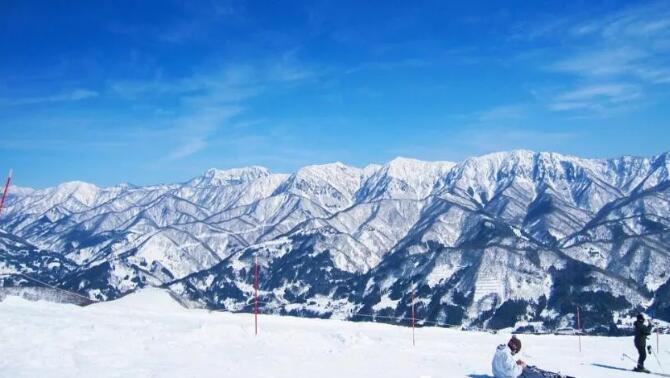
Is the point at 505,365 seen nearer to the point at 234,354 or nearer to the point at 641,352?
the point at 641,352

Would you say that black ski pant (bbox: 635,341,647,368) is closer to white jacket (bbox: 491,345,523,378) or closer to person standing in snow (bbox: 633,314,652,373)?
person standing in snow (bbox: 633,314,652,373)

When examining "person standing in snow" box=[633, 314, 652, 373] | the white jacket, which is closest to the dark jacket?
"person standing in snow" box=[633, 314, 652, 373]

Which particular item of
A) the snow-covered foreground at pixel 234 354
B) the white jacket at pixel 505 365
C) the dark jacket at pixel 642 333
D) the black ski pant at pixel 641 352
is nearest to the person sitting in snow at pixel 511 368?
the white jacket at pixel 505 365

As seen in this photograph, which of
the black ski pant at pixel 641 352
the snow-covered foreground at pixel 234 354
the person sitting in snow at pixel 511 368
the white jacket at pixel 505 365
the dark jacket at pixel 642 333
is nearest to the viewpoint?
the person sitting in snow at pixel 511 368

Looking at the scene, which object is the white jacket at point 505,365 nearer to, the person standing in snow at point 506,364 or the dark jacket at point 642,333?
the person standing in snow at point 506,364

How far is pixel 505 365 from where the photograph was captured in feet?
61.8

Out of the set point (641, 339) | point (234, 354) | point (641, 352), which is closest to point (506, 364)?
point (641, 352)

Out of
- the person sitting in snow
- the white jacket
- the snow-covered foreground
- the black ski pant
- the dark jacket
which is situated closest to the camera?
the person sitting in snow

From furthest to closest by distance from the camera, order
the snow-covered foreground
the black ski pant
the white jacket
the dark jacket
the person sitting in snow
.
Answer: the dark jacket → the black ski pant → the snow-covered foreground → the white jacket → the person sitting in snow

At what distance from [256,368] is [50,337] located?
8.68 meters

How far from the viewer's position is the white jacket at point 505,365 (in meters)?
18.6

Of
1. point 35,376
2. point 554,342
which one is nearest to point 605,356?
point 554,342

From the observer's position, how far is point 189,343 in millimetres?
24734

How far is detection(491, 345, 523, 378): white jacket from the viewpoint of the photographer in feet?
61.2
